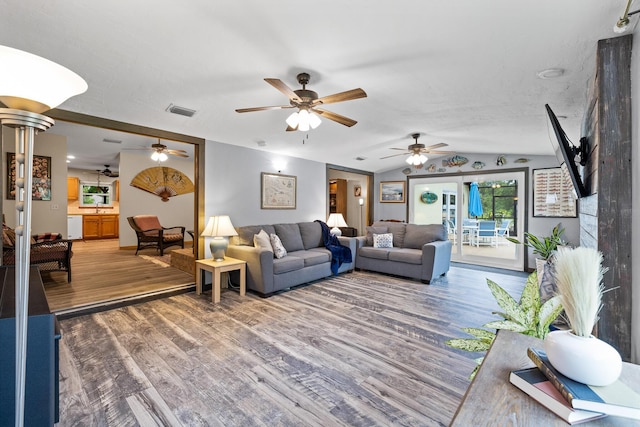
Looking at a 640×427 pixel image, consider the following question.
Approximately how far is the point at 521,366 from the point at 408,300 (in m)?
3.08

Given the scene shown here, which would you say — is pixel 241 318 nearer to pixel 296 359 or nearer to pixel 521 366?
pixel 296 359

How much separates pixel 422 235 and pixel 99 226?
960cm

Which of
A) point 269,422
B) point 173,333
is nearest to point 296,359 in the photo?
point 269,422

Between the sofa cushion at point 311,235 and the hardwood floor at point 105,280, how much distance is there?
200 cm

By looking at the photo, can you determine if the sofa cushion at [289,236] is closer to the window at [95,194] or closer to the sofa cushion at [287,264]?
the sofa cushion at [287,264]

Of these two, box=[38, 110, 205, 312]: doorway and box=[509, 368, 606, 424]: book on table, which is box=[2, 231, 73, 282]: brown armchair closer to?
box=[38, 110, 205, 312]: doorway

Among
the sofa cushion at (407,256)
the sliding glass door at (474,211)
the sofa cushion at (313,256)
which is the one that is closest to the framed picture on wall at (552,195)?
the sliding glass door at (474,211)

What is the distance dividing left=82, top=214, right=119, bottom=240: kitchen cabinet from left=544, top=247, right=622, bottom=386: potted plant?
11.2 metres

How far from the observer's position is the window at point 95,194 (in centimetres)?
940

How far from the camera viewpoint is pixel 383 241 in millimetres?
5512

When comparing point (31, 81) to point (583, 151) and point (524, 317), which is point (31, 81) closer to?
point (524, 317)

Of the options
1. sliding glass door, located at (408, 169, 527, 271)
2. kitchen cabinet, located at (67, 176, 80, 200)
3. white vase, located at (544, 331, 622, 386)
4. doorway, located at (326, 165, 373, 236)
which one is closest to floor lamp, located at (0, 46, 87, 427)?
white vase, located at (544, 331, 622, 386)

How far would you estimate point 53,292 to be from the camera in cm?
386

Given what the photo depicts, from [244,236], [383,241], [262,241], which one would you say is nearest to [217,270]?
[262,241]
